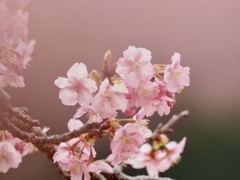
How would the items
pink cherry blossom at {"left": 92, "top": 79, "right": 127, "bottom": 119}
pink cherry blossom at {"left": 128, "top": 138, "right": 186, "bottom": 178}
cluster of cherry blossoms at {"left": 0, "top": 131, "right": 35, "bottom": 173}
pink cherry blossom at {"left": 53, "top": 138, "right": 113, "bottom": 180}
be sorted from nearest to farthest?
pink cherry blossom at {"left": 92, "top": 79, "right": 127, "bottom": 119}, pink cherry blossom at {"left": 53, "top": 138, "right": 113, "bottom": 180}, cluster of cherry blossoms at {"left": 0, "top": 131, "right": 35, "bottom": 173}, pink cherry blossom at {"left": 128, "top": 138, "right": 186, "bottom": 178}

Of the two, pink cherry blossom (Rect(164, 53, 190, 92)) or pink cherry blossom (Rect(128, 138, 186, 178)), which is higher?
pink cherry blossom (Rect(128, 138, 186, 178))

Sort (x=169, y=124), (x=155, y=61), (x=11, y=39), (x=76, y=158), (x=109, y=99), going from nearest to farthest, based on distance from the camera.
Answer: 1. (x=109, y=99)
2. (x=76, y=158)
3. (x=11, y=39)
4. (x=169, y=124)
5. (x=155, y=61)

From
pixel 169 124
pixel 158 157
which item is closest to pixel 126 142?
pixel 169 124

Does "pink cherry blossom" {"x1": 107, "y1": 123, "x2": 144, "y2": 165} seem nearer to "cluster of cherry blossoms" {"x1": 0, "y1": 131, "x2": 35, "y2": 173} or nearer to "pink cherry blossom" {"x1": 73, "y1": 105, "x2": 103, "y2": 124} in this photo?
"pink cherry blossom" {"x1": 73, "y1": 105, "x2": 103, "y2": 124}

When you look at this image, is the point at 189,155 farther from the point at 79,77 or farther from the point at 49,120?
the point at 79,77

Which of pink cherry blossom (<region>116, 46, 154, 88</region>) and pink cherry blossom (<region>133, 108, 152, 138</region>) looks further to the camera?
pink cherry blossom (<region>133, 108, 152, 138</region>)

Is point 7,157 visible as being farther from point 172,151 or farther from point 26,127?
point 172,151

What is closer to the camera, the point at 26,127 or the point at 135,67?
the point at 135,67

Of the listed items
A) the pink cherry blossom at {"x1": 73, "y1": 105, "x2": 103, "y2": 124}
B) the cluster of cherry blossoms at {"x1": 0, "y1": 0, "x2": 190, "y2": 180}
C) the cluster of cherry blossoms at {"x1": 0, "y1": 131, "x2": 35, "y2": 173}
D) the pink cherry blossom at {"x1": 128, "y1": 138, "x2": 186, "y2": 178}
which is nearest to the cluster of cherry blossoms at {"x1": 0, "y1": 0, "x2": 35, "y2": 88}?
the cluster of cherry blossoms at {"x1": 0, "y1": 0, "x2": 190, "y2": 180}
